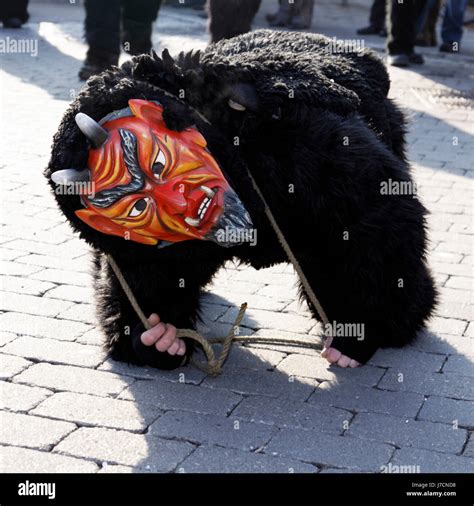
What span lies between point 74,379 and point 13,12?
9033 mm

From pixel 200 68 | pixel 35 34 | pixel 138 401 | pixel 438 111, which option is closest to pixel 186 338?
pixel 138 401

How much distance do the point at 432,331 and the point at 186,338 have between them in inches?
43.5

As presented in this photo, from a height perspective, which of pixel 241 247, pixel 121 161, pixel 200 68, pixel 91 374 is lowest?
pixel 91 374

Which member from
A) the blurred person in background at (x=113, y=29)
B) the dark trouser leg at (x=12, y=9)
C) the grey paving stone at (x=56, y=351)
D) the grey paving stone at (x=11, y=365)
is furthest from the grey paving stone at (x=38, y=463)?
the dark trouser leg at (x=12, y=9)

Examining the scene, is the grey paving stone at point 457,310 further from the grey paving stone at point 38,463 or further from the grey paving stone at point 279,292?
the grey paving stone at point 38,463

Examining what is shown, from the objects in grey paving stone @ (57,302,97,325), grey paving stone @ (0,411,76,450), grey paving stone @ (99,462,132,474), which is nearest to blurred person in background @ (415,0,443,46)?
grey paving stone @ (57,302,97,325)

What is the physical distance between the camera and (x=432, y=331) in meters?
4.26

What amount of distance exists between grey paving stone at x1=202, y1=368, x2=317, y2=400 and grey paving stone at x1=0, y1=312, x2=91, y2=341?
69 centimetres

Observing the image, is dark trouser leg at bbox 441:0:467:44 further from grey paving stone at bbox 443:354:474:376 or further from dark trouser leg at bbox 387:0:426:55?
grey paving stone at bbox 443:354:474:376

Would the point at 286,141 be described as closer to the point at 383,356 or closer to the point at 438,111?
the point at 383,356

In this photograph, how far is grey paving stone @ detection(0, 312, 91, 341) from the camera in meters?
4.12

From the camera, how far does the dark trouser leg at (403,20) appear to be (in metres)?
9.80

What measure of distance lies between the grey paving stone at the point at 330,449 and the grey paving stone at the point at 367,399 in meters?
0.26

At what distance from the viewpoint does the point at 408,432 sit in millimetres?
3396
